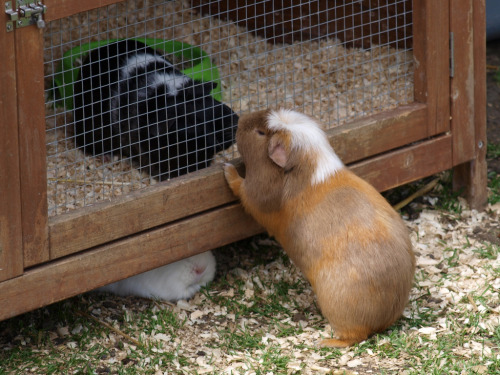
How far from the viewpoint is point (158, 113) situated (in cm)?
403

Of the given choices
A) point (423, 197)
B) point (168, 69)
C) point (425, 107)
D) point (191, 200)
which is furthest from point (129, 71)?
point (423, 197)

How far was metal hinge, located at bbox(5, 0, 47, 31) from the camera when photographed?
285 centimetres

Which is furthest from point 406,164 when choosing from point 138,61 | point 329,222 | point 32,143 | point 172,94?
point 32,143

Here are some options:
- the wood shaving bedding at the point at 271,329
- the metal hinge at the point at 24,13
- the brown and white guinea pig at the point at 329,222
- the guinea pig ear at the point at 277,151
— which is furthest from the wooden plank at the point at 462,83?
the metal hinge at the point at 24,13

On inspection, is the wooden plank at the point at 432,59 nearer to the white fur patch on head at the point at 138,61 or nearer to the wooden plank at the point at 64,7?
the white fur patch on head at the point at 138,61

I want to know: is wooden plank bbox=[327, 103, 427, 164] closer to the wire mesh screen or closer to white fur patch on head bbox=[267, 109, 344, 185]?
the wire mesh screen

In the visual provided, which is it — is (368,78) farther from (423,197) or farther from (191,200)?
(191,200)

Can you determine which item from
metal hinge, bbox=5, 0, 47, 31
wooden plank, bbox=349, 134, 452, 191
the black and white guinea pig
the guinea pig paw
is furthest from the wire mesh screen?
metal hinge, bbox=5, 0, 47, 31

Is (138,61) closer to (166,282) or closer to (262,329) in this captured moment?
(166,282)

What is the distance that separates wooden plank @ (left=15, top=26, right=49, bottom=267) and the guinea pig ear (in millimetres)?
899

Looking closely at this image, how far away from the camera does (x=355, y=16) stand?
4.76 metres

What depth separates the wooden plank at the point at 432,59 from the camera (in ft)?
13.5

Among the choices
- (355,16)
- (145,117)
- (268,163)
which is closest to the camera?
(268,163)

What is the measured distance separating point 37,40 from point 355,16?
231cm
